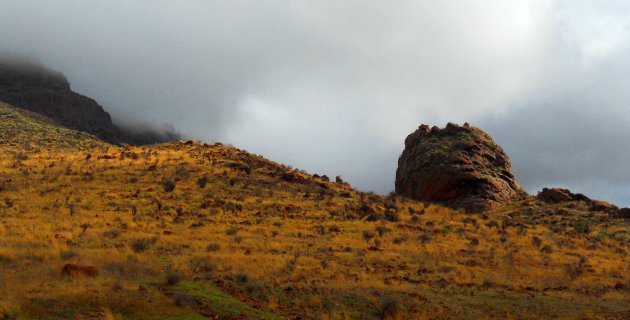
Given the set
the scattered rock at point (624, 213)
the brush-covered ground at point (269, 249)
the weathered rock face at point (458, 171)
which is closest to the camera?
the brush-covered ground at point (269, 249)

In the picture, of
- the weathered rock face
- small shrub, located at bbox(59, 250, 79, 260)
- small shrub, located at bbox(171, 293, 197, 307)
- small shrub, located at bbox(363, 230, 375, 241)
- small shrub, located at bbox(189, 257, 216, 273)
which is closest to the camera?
small shrub, located at bbox(171, 293, 197, 307)

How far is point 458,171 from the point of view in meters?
49.8

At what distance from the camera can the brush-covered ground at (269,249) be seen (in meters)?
14.2

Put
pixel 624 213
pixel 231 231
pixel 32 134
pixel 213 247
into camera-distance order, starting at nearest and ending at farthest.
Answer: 1. pixel 213 247
2. pixel 231 231
3. pixel 624 213
4. pixel 32 134

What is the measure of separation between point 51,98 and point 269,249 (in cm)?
10658

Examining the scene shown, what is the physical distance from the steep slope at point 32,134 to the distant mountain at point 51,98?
22426 mm

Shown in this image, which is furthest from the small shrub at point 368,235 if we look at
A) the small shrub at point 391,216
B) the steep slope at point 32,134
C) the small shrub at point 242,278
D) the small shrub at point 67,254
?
the steep slope at point 32,134

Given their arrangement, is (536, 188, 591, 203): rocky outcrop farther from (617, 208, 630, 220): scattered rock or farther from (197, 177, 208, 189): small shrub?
(197, 177, 208, 189): small shrub

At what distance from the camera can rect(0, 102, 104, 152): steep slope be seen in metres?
61.4

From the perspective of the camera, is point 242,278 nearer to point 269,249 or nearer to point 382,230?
point 269,249

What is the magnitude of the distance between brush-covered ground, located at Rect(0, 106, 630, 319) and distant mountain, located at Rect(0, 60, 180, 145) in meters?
63.6

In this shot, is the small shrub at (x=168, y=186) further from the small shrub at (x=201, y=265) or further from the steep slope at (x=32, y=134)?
the steep slope at (x=32, y=134)

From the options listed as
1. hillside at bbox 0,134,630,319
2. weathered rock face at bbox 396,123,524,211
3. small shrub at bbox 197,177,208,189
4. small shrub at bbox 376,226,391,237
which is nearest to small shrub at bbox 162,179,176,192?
hillside at bbox 0,134,630,319

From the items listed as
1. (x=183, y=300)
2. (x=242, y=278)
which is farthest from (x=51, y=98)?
(x=183, y=300)
